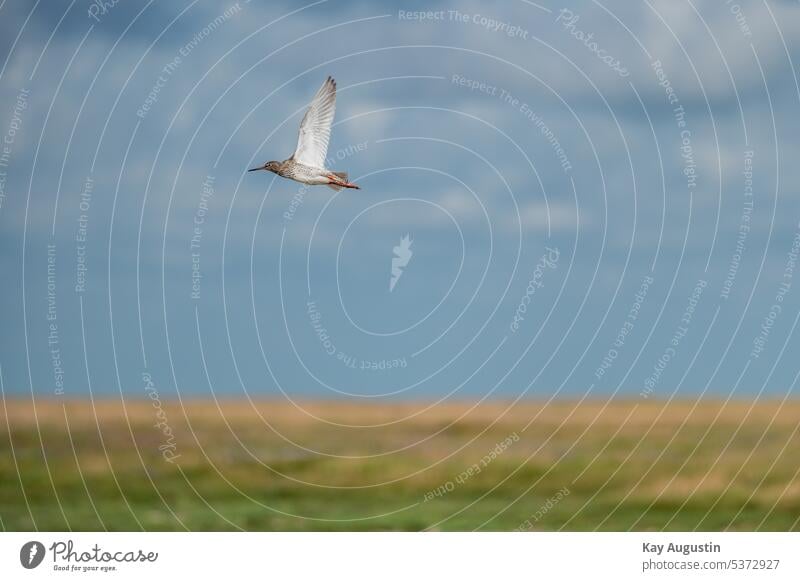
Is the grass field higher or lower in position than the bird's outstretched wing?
lower

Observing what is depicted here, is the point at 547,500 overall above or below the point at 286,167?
below

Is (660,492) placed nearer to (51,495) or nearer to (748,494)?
(748,494)

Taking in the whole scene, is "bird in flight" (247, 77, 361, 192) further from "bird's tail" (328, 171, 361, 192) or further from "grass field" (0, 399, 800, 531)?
"grass field" (0, 399, 800, 531)

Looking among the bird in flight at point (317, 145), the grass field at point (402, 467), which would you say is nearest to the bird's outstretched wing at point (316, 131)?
the bird in flight at point (317, 145)

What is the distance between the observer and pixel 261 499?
33.1m

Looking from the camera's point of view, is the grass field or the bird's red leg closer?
the bird's red leg

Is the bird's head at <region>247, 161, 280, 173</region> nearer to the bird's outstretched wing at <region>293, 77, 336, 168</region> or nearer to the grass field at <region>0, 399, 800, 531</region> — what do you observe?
the bird's outstretched wing at <region>293, 77, 336, 168</region>

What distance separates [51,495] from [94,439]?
6.23 metres

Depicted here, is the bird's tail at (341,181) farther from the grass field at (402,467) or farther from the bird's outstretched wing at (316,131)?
the grass field at (402,467)

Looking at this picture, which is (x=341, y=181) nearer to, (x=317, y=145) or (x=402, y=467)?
(x=317, y=145)

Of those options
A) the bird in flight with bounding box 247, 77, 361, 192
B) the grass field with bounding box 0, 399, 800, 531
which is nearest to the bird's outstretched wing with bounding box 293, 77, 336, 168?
the bird in flight with bounding box 247, 77, 361, 192

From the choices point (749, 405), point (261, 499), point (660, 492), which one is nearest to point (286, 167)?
point (261, 499)

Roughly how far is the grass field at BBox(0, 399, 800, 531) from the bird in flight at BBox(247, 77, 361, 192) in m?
8.74

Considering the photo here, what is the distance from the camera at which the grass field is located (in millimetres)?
30438
